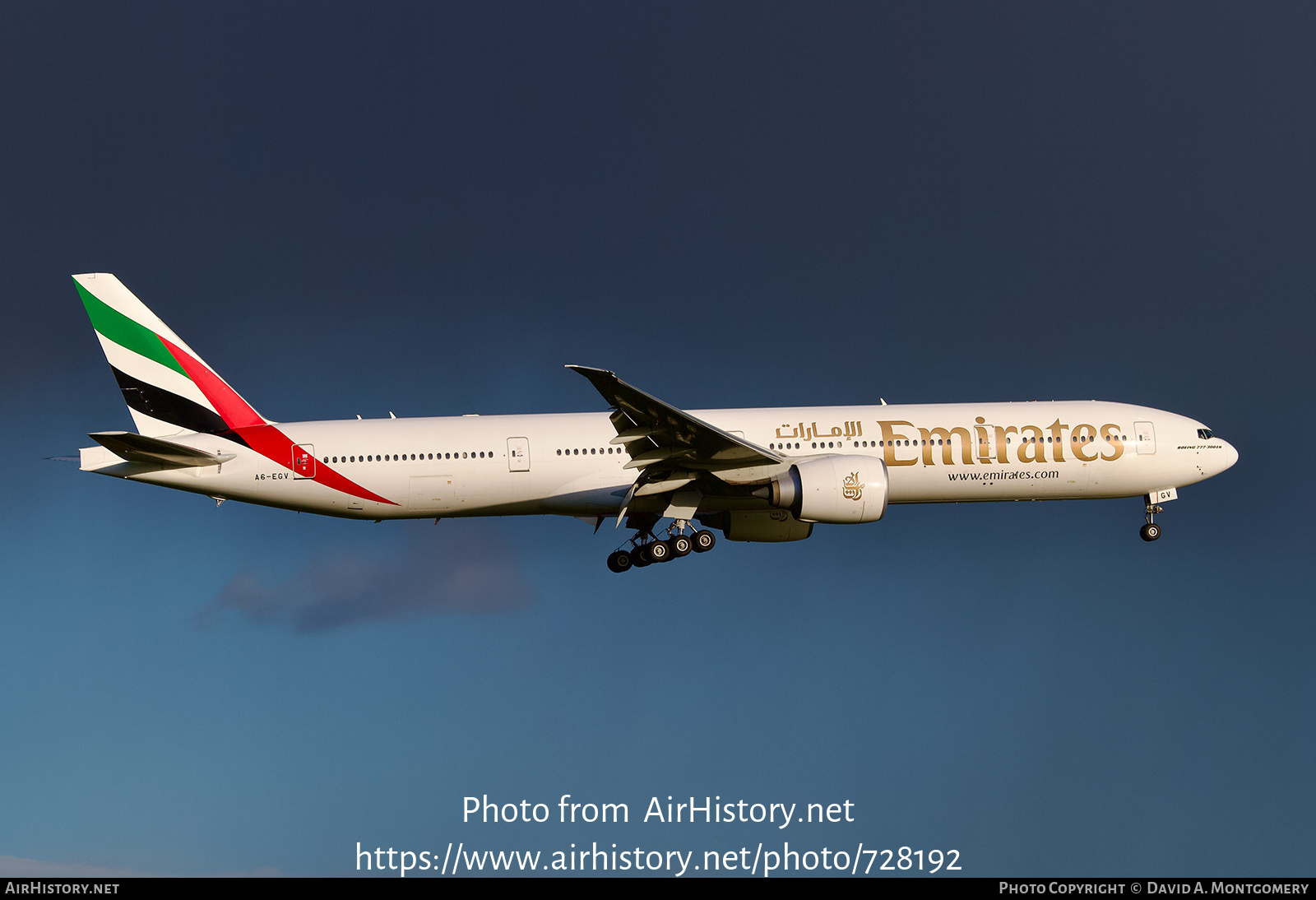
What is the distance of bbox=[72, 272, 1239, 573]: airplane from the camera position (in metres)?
31.9

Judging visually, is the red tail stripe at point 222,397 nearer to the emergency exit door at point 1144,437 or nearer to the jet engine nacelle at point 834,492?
the jet engine nacelle at point 834,492

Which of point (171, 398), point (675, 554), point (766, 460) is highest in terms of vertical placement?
point (171, 398)

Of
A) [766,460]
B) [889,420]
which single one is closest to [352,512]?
[766,460]

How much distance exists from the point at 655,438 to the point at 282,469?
10.7 metres

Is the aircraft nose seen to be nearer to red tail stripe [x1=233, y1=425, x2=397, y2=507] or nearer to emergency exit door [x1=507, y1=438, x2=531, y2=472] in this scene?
emergency exit door [x1=507, y1=438, x2=531, y2=472]

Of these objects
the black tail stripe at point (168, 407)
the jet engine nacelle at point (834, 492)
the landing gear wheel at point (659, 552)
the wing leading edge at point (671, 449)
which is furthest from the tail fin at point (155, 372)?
the jet engine nacelle at point (834, 492)

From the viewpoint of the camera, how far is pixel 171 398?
1344 inches

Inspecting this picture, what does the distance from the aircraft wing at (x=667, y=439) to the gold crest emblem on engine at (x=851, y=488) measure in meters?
1.98

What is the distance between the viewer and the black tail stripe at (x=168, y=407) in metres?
33.7

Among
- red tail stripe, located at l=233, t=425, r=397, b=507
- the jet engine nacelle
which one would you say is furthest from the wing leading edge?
red tail stripe, located at l=233, t=425, r=397, b=507

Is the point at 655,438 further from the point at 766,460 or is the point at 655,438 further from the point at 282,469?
the point at 282,469

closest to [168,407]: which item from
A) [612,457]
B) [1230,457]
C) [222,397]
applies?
[222,397]

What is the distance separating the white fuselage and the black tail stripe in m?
0.53

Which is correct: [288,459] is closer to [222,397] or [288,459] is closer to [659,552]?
[222,397]
